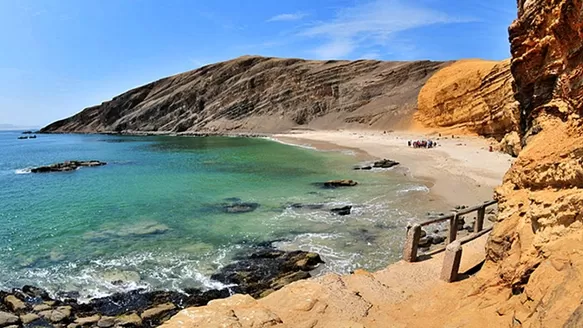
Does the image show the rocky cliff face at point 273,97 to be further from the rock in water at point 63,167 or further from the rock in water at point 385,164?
the rock in water at point 63,167

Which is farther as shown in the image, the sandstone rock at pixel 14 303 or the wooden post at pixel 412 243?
Result: the sandstone rock at pixel 14 303

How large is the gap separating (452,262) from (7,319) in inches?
391

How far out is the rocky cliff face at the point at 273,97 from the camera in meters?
85.7

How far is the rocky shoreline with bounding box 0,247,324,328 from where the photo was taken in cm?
907

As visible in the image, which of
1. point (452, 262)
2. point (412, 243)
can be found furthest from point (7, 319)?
point (452, 262)

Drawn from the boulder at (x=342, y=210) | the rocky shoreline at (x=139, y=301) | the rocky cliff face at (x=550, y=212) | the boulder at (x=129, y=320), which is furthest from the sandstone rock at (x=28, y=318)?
the boulder at (x=342, y=210)

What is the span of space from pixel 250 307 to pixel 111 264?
330 inches

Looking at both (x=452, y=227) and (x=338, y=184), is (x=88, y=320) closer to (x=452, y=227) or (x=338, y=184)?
(x=452, y=227)

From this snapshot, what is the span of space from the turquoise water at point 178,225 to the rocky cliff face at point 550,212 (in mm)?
6050

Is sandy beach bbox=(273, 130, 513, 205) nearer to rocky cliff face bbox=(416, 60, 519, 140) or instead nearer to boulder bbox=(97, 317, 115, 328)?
rocky cliff face bbox=(416, 60, 519, 140)

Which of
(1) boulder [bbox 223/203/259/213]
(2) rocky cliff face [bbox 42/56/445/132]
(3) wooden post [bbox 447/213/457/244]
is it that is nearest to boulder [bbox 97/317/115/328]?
(3) wooden post [bbox 447/213/457/244]

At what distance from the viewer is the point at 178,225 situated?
54.8 ft

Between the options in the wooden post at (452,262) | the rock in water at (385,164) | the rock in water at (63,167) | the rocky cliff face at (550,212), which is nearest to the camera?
the rocky cliff face at (550,212)

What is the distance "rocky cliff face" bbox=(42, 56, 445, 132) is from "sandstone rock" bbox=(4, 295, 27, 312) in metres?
67.8
